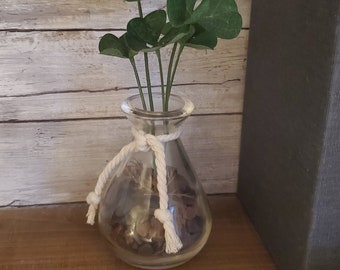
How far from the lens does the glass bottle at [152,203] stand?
67cm

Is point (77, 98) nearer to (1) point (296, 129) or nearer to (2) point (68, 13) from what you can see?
(2) point (68, 13)

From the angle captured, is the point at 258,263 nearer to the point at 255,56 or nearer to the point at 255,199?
the point at 255,199


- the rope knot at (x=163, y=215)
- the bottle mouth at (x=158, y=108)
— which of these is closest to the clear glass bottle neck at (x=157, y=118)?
the bottle mouth at (x=158, y=108)

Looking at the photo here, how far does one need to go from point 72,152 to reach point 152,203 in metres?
0.21

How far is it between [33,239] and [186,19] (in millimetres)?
403

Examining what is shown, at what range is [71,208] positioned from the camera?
0.86m

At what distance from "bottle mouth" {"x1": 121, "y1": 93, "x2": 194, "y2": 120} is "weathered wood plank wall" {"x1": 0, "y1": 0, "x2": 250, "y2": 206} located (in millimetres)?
79

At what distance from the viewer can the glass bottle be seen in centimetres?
67

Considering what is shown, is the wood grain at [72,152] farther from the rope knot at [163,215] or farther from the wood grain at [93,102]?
the rope knot at [163,215]

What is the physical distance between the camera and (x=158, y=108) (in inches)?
29.0

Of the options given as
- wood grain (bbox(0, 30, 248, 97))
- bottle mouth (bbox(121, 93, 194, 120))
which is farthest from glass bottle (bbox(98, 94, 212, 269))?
wood grain (bbox(0, 30, 248, 97))

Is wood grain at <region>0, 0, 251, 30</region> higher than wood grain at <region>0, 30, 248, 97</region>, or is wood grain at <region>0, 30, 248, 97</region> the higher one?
wood grain at <region>0, 0, 251, 30</region>

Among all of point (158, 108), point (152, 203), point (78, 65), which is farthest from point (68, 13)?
point (152, 203)

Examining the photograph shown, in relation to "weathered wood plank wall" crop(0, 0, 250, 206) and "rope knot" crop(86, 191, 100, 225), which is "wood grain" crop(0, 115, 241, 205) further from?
"rope knot" crop(86, 191, 100, 225)
